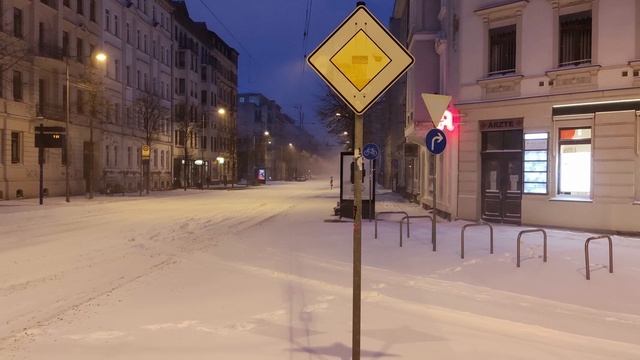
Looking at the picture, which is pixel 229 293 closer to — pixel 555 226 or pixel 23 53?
pixel 555 226

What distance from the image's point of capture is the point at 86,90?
125 ft

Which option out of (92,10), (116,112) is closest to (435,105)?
(92,10)

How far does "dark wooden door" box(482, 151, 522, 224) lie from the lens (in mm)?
18922

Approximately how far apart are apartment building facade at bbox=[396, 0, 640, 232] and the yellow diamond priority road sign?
13581 mm

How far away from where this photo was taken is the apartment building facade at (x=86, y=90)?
111 feet

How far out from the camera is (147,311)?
7.26 metres

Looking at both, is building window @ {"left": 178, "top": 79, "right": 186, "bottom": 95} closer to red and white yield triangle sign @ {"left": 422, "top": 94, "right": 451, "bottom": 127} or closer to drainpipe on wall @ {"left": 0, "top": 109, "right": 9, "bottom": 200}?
drainpipe on wall @ {"left": 0, "top": 109, "right": 9, "bottom": 200}

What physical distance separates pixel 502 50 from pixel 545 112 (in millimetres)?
2706

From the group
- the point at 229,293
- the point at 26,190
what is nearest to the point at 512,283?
the point at 229,293

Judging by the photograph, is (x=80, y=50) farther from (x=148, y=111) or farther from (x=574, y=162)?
(x=574, y=162)

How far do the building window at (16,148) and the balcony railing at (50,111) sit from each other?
205 centimetres

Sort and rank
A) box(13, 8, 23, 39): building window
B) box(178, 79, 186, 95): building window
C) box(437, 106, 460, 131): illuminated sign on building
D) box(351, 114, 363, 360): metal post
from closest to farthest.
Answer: box(351, 114, 363, 360): metal post
box(437, 106, 460, 131): illuminated sign on building
box(13, 8, 23, 39): building window
box(178, 79, 186, 95): building window

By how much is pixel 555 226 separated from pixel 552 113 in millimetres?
3341

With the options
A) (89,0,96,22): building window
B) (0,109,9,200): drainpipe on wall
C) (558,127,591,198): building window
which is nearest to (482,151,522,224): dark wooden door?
(558,127,591,198): building window
